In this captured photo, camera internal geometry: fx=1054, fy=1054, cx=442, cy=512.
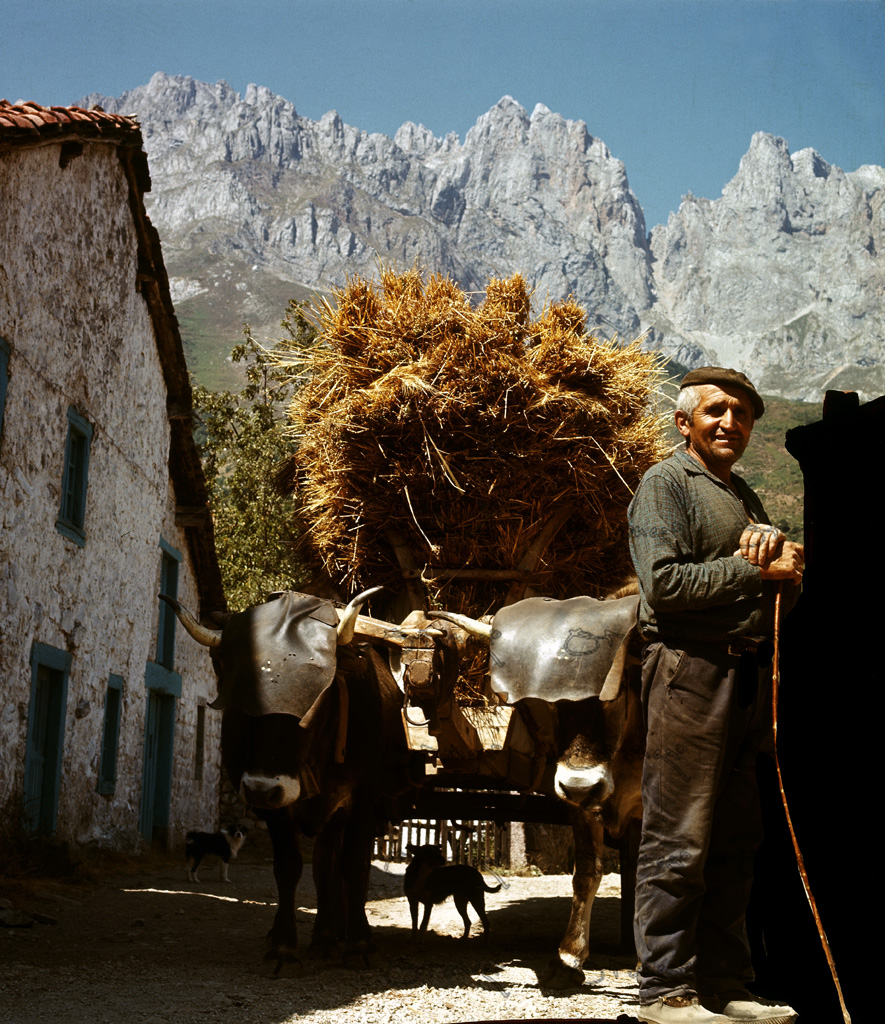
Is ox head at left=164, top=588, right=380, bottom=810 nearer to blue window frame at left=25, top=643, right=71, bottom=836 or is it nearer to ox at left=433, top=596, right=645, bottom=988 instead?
ox at left=433, top=596, right=645, bottom=988

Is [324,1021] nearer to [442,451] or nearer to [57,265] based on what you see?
[442,451]

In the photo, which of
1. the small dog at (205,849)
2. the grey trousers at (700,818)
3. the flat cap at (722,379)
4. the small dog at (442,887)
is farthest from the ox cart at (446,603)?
the small dog at (205,849)

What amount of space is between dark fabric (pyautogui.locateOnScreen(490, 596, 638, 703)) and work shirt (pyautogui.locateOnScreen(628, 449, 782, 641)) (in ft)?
3.25

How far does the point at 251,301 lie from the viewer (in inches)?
5738

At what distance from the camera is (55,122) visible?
10.0 m

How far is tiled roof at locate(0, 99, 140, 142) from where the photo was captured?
9.23m

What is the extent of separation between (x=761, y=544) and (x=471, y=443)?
3246 mm

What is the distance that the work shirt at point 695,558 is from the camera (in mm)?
3064

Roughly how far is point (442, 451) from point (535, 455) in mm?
537

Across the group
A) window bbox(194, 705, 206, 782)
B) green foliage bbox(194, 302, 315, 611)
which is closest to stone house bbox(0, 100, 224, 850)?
window bbox(194, 705, 206, 782)

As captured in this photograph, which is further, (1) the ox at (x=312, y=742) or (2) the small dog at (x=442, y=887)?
(2) the small dog at (x=442, y=887)

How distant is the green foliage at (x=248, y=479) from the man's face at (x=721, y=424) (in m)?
14.2

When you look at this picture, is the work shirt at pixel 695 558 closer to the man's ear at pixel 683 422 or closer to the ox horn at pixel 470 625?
the man's ear at pixel 683 422

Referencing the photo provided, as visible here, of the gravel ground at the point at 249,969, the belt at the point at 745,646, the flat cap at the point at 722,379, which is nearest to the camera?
the belt at the point at 745,646
